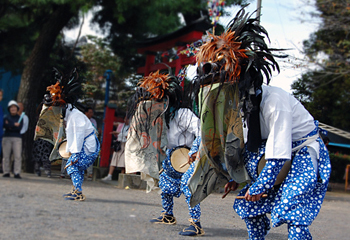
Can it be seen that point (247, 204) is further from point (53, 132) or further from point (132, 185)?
point (132, 185)

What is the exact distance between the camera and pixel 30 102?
10.3m

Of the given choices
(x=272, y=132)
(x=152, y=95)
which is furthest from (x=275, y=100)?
(x=152, y=95)

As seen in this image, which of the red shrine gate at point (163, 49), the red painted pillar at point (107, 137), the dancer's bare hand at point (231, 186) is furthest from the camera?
the red painted pillar at point (107, 137)

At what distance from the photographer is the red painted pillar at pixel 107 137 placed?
35.0 feet

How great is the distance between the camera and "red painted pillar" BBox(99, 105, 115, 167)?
10.7 m

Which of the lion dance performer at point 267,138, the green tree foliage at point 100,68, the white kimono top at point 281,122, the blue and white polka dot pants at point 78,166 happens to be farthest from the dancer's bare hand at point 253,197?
the green tree foliage at point 100,68

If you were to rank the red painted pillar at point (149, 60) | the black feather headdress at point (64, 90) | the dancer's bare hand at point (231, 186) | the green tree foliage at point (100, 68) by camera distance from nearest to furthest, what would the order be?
1. the dancer's bare hand at point (231, 186)
2. the black feather headdress at point (64, 90)
3. the red painted pillar at point (149, 60)
4. the green tree foliage at point (100, 68)

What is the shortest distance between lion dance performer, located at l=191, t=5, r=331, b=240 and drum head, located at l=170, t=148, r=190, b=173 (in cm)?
176

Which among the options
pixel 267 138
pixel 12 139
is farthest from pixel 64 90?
pixel 12 139

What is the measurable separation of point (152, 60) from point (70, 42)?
3977 millimetres

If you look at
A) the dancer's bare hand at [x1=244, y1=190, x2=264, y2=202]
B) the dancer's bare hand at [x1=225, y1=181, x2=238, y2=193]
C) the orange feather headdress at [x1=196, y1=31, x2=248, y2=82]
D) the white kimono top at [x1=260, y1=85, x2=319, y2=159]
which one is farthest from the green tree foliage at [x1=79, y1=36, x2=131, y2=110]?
the dancer's bare hand at [x1=244, y1=190, x2=264, y2=202]

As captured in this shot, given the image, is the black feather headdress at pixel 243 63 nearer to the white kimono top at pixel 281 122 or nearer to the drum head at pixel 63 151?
the white kimono top at pixel 281 122

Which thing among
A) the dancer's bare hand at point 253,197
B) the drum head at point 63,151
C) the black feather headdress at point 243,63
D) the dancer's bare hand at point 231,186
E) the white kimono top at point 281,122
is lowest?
the dancer's bare hand at point 253,197

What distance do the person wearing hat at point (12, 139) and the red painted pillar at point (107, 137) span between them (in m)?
2.21
